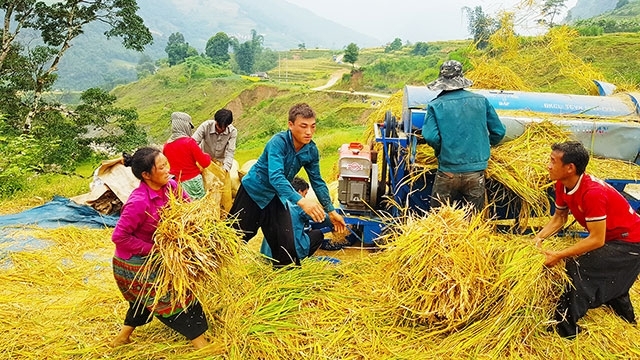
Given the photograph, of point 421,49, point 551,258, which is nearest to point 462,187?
point 551,258

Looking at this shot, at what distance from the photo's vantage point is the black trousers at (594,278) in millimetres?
3025

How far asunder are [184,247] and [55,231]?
3471 millimetres

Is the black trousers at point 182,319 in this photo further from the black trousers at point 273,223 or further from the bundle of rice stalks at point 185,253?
the black trousers at point 273,223

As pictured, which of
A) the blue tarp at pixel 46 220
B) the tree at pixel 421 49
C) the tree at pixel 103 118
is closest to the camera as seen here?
the blue tarp at pixel 46 220

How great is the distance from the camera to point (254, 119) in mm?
40312

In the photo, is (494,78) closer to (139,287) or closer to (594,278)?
(594,278)

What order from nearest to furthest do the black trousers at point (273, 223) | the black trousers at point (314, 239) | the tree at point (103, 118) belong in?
the black trousers at point (273, 223) → the black trousers at point (314, 239) → the tree at point (103, 118)

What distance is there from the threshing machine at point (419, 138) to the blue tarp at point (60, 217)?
3.20 metres

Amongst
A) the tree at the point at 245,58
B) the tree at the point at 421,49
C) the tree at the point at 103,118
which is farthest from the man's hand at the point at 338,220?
the tree at the point at 245,58

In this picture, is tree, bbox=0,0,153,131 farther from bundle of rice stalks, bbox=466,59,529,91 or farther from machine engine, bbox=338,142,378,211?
machine engine, bbox=338,142,378,211

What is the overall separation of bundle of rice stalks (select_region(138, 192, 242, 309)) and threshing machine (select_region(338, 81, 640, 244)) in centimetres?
197

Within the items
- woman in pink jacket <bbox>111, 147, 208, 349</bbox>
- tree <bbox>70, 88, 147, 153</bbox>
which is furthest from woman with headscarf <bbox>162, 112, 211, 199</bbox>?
tree <bbox>70, 88, 147, 153</bbox>

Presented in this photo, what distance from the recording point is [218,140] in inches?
226

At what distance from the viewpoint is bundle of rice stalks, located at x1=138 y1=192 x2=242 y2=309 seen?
2.64m
